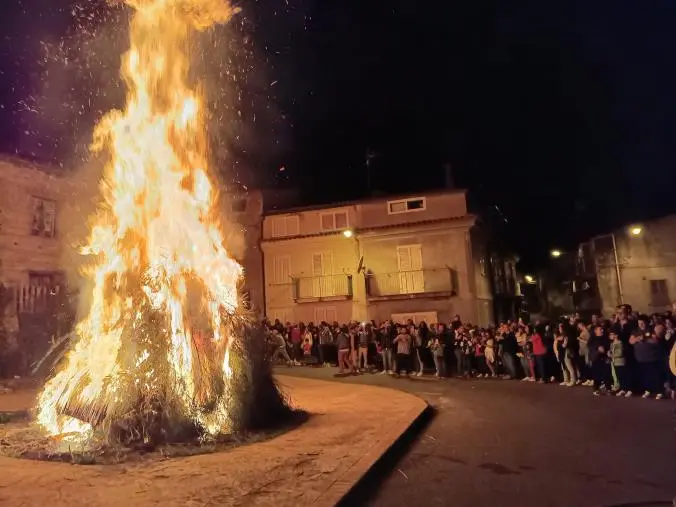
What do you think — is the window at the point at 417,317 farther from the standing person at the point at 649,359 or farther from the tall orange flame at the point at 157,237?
the tall orange flame at the point at 157,237

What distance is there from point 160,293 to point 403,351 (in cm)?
1126

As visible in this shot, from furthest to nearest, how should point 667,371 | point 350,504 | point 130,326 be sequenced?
point 667,371
point 130,326
point 350,504

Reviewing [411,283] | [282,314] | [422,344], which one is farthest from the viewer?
[282,314]

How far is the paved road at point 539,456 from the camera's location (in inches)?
229

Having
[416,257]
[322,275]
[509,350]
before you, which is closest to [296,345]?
[322,275]

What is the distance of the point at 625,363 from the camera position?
501 inches

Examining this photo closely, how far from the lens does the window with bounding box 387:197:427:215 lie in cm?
3003

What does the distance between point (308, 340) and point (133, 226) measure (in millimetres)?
13053

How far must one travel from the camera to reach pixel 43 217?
23578 millimetres

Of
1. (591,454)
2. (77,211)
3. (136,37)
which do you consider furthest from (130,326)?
(77,211)

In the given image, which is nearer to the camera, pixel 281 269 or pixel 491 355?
pixel 491 355

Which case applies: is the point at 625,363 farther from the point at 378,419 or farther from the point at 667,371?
the point at 378,419

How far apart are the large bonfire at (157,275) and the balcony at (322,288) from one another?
1886 centimetres

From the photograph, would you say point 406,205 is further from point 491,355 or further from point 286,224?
point 491,355
